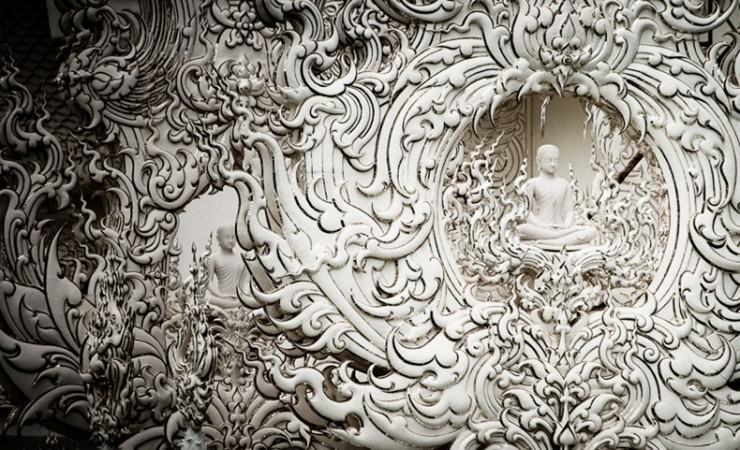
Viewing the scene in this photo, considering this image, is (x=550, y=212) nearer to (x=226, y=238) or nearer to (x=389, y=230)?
(x=389, y=230)

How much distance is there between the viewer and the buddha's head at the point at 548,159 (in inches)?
233

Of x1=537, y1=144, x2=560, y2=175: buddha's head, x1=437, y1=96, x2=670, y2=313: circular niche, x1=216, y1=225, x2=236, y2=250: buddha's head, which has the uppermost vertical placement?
x1=537, y1=144, x2=560, y2=175: buddha's head

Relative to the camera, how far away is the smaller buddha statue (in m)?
6.10

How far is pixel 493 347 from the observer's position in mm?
5484

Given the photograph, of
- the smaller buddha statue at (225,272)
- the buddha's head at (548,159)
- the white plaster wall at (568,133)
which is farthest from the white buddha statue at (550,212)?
the smaller buddha statue at (225,272)

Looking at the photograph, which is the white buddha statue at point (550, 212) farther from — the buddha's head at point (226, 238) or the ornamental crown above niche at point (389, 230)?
the buddha's head at point (226, 238)

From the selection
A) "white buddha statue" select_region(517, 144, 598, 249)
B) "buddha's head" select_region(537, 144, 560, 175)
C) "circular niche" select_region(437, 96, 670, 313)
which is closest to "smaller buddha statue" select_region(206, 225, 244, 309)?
"circular niche" select_region(437, 96, 670, 313)

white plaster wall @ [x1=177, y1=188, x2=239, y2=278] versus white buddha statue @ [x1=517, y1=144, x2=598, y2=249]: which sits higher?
white buddha statue @ [x1=517, y1=144, x2=598, y2=249]

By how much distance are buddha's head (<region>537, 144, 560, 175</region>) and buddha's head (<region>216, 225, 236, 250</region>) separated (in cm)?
164

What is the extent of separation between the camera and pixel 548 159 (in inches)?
233

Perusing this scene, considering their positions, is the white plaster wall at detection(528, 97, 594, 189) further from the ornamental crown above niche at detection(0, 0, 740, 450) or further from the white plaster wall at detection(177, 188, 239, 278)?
the white plaster wall at detection(177, 188, 239, 278)

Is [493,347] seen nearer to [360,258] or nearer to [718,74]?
[360,258]

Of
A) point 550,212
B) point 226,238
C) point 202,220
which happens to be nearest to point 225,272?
point 226,238

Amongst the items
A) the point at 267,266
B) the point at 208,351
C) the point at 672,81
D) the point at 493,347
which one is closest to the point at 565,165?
the point at 672,81
